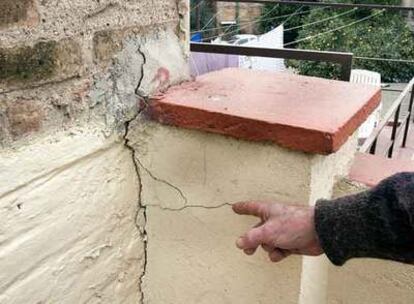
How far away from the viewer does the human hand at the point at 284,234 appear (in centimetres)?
99

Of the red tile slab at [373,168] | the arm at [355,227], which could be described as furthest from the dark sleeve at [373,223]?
the red tile slab at [373,168]

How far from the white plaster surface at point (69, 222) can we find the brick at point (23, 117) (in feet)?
0.12

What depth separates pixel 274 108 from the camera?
1.25 m

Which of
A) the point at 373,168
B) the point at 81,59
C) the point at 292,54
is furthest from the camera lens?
the point at 292,54

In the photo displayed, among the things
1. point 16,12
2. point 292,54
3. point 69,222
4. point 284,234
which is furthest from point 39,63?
point 292,54

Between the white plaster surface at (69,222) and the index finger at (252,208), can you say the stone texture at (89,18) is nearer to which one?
the white plaster surface at (69,222)

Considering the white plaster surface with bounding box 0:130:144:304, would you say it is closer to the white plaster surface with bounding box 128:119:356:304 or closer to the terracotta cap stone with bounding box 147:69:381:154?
the white plaster surface with bounding box 128:119:356:304

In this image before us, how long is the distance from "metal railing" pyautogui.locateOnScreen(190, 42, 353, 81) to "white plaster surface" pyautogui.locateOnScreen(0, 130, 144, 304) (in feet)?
4.74

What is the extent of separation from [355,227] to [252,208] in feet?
1.12

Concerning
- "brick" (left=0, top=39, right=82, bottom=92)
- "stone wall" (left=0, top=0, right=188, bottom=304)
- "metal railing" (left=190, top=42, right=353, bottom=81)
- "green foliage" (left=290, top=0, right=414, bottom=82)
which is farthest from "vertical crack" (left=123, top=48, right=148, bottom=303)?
"green foliage" (left=290, top=0, right=414, bottom=82)

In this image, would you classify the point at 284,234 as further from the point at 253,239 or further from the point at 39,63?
the point at 39,63

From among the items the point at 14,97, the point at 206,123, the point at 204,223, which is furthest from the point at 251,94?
the point at 14,97

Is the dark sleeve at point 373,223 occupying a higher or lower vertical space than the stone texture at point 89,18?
lower

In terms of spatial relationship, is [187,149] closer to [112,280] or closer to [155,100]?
[155,100]
